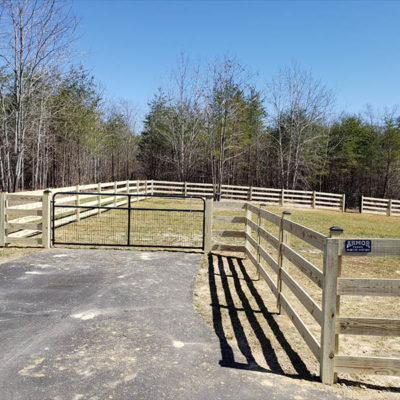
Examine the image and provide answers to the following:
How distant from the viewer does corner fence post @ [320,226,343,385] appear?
3000 mm

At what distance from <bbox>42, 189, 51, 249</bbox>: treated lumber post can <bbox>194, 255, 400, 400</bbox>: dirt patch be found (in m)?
3.73

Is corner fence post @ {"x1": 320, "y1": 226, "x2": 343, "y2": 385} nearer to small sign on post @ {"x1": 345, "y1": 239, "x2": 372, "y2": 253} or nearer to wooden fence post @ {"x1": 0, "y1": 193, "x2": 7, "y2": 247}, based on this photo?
small sign on post @ {"x1": 345, "y1": 239, "x2": 372, "y2": 253}

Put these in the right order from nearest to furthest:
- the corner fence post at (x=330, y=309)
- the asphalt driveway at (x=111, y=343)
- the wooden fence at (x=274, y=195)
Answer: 1. the asphalt driveway at (x=111, y=343)
2. the corner fence post at (x=330, y=309)
3. the wooden fence at (x=274, y=195)

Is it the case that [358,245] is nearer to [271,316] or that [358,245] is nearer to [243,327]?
[243,327]

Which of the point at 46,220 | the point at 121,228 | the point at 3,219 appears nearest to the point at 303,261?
the point at 46,220

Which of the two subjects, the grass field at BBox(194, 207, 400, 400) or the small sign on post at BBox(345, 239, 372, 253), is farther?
the grass field at BBox(194, 207, 400, 400)

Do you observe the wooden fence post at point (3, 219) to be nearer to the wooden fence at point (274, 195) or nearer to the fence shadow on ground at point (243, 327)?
the fence shadow on ground at point (243, 327)

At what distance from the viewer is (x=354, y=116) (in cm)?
3706

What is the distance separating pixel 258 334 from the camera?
13.3 feet

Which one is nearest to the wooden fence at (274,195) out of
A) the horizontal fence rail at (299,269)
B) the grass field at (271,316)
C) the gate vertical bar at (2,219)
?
the grass field at (271,316)

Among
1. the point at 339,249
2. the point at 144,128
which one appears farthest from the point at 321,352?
the point at 144,128

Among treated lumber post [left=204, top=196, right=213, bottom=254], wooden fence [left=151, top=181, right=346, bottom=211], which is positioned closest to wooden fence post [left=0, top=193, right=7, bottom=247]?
treated lumber post [left=204, top=196, right=213, bottom=254]

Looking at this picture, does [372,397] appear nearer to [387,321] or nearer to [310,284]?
[387,321]

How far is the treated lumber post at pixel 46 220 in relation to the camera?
7.98 meters
